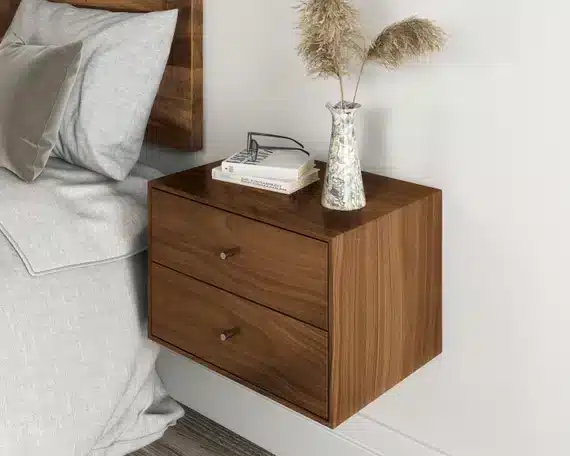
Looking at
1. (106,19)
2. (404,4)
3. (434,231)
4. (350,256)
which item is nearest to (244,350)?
(350,256)

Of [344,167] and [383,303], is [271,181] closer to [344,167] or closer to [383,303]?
[344,167]

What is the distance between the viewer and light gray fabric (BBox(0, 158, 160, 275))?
1.87 metres

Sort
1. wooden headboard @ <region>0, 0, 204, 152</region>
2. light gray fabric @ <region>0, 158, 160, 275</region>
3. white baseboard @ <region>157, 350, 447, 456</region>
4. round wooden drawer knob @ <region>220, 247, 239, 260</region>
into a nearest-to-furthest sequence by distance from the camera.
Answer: round wooden drawer knob @ <region>220, 247, 239, 260</region> < light gray fabric @ <region>0, 158, 160, 275</region> < white baseboard @ <region>157, 350, 447, 456</region> < wooden headboard @ <region>0, 0, 204, 152</region>

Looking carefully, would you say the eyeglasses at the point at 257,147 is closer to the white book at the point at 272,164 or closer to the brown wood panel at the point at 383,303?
the white book at the point at 272,164

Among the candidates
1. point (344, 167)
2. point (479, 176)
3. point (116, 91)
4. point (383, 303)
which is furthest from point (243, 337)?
point (116, 91)

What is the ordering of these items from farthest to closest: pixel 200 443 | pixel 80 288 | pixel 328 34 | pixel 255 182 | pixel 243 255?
1. pixel 200 443
2. pixel 80 288
3. pixel 255 182
4. pixel 243 255
5. pixel 328 34

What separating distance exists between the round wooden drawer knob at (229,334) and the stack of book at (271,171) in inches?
11.7

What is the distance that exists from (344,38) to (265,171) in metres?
0.32

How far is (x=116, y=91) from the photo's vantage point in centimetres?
207

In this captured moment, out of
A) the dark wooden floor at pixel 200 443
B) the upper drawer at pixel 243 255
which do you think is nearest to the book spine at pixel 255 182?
the upper drawer at pixel 243 255

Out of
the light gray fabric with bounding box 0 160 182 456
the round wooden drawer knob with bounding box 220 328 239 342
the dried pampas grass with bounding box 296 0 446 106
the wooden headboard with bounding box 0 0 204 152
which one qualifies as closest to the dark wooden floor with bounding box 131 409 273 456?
the light gray fabric with bounding box 0 160 182 456

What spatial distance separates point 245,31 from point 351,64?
33 centimetres

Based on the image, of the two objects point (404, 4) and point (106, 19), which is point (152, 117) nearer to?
point (106, 19)

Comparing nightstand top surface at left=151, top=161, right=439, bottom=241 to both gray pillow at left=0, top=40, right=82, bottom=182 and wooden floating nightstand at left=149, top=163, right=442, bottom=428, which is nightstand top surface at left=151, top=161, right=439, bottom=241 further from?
gray pillow at left=0, top=40, right=82, bottom=182
